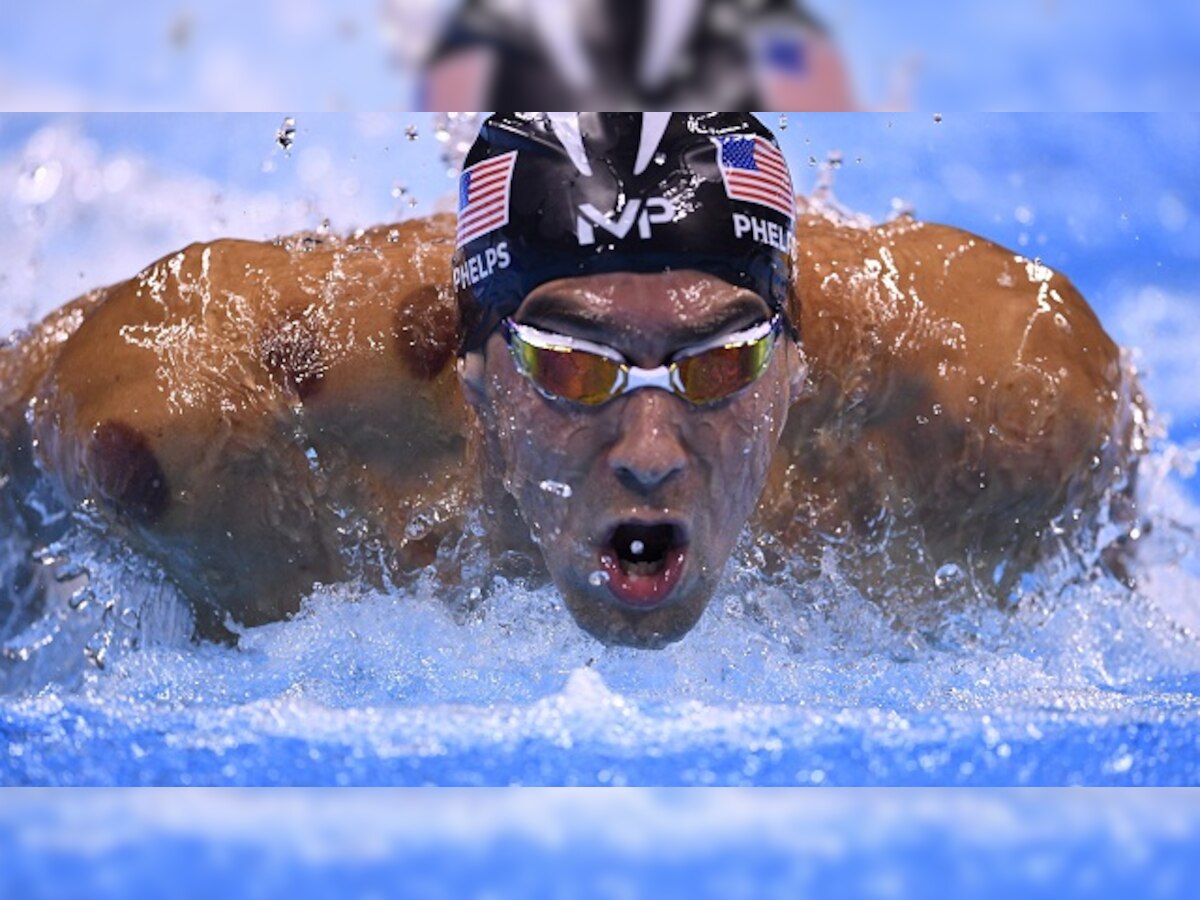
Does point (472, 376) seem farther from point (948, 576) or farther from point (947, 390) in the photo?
point (948, 576)

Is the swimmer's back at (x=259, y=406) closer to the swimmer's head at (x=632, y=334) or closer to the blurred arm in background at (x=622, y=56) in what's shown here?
the swimmer's head at (x=632, y=334)

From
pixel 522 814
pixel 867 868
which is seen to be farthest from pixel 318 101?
pixel 867 868

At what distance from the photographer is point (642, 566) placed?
2119 millimetres

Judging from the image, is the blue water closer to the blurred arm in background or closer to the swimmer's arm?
the swimmer's arm

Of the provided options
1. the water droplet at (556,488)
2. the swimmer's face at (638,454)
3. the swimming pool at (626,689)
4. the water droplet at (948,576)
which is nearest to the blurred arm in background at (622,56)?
the swimmer's face at (638,454)

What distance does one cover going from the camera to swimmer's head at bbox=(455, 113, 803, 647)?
2035mm

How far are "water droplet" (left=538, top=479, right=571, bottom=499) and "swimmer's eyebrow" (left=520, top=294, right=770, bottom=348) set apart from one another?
0.20 m

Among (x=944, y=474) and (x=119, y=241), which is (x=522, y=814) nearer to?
(x=944, y=474)

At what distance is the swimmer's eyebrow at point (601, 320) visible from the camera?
2.04m

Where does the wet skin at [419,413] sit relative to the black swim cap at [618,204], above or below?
below

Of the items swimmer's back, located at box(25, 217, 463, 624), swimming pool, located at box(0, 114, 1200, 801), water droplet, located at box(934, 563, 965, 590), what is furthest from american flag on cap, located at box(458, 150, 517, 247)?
water droplet, located at box(934, 563, 965, 590)

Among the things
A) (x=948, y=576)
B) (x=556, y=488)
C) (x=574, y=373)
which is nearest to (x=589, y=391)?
(x=574, y=373)

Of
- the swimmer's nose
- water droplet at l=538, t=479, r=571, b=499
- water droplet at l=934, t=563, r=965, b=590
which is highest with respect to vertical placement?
the swimmer's nose

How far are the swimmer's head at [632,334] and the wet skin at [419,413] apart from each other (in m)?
0.10
